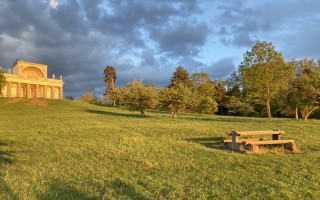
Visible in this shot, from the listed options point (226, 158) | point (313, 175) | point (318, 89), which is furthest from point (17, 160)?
point (318, 89)

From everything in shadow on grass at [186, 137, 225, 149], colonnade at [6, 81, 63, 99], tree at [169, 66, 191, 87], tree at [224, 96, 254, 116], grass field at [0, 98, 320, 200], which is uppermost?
tree at [169, 66, 191, 87]

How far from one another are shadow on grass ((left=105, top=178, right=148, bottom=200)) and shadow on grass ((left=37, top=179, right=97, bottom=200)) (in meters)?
0.55

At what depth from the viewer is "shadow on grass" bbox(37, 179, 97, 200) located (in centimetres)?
555

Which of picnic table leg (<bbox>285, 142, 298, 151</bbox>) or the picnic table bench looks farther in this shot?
picnic table leg (<bbox>285, 142, 298, 151</bbox>)

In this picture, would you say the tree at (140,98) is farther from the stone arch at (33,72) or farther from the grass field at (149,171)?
the stone arch at (33,72)

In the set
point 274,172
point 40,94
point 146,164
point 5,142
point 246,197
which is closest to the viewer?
point 246,197

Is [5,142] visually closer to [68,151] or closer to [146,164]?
[68,151]

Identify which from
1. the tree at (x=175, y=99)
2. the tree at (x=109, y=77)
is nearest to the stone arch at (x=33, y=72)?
the tree at (x=109, y=77)

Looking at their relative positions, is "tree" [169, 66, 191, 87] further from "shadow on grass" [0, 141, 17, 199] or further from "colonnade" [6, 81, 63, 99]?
"shadow on grass" [0, 141, 17, 199]

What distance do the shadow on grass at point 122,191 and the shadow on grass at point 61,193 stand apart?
55cm

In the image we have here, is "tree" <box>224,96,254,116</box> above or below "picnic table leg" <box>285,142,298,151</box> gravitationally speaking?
above

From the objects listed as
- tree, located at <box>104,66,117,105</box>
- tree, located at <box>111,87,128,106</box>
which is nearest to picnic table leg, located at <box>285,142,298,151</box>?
tree, located at <box>111,87,128,106</box>

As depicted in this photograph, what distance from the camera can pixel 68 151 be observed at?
10297 millimetres

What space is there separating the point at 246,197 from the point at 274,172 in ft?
8.02
